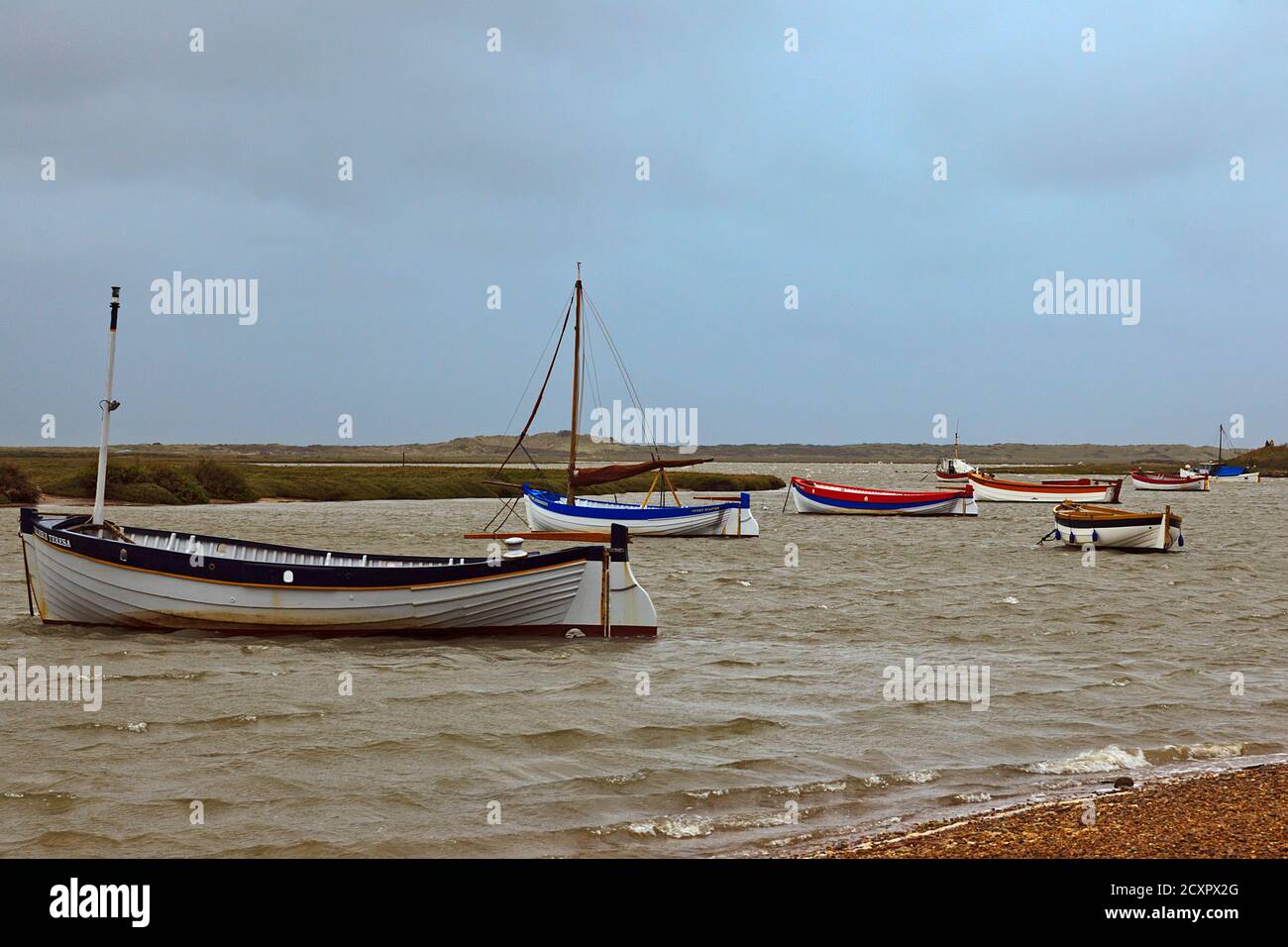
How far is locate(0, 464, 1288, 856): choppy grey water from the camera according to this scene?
31.7 ft

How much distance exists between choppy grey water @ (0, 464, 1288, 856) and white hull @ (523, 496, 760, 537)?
22.3 m

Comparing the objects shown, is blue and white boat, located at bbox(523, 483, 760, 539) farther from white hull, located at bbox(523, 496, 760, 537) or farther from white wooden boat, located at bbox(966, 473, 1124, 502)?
white wooden boat, located at bbox(966, 473, 1124, 502)

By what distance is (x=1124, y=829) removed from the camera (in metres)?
8.71

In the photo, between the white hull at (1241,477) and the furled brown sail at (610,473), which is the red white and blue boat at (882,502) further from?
the white hull at (1241,477)

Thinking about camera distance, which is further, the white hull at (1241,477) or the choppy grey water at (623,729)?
the white hull at (1241,477)

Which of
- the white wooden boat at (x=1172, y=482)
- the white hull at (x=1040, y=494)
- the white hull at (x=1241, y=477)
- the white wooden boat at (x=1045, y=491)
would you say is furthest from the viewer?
the white hull at (x=1241, y=477)

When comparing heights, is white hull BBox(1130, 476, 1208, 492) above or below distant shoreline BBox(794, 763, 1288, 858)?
above

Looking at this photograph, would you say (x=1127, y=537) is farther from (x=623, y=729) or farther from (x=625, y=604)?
(x=623, y=729)

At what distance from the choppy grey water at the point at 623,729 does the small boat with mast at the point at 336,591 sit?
45 centimetres

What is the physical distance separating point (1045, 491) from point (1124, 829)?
79.3 m

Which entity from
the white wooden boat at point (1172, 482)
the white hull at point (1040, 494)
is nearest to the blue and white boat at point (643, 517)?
the white hull at point (1040, 494)

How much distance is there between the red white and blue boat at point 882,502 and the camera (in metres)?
69.4

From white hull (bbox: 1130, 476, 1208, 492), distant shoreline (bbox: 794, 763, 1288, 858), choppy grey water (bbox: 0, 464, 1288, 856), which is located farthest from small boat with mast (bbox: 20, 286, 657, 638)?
white hull (bbox: 1130, 476, 1208, 492)
